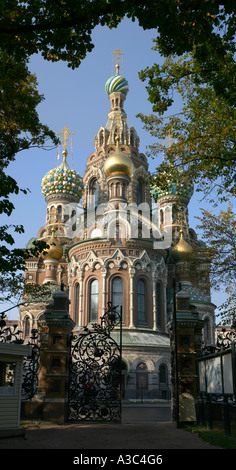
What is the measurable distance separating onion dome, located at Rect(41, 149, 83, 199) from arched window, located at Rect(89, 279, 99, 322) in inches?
671

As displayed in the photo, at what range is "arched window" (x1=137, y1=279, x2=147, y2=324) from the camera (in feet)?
103

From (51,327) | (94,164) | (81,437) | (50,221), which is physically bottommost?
(81,437)

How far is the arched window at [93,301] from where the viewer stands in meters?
31.0

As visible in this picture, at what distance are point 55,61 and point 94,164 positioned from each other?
38.1 m

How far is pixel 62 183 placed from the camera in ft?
154

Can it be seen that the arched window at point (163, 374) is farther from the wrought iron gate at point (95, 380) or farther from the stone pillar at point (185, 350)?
the stone pillar at point (185, 350)

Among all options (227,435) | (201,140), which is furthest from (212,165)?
(227,435)

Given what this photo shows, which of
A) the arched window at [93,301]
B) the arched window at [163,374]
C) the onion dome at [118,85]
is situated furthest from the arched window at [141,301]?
the onion dome at [118,85]

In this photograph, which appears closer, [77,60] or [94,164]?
[77,60]

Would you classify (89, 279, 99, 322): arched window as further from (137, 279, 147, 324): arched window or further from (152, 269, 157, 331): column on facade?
(152, 269, 157, 331): column on facade

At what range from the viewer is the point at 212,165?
12.7m

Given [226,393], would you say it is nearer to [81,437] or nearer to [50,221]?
[81,437]

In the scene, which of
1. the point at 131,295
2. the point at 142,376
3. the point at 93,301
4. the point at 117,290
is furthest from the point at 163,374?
the point at 93,301
